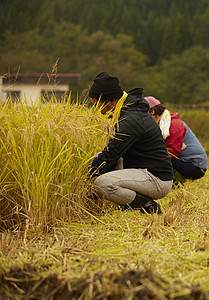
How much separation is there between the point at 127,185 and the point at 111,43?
52.5 metres

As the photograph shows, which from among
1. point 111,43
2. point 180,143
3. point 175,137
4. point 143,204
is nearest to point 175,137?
point 175,137

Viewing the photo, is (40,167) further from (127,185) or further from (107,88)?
(107,88)

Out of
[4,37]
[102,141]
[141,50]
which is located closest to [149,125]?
[102,141]

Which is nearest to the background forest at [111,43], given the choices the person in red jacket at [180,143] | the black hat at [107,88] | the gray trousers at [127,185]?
the person in red jacket at [180,143]

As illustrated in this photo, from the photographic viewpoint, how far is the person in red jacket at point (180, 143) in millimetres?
4926

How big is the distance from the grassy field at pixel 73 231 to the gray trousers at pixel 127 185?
11 cm

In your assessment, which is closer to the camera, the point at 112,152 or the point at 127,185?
the point at 112,152

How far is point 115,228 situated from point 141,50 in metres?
64.1

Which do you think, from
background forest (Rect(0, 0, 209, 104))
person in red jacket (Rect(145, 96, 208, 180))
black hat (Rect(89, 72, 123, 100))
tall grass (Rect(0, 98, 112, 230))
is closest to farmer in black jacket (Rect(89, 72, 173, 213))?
black hat (Rect(89, 72, 123, 100))

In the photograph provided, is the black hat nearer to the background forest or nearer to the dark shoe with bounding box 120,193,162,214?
the dark shoe with bounding box 120,193,162,214

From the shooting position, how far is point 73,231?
296 cm

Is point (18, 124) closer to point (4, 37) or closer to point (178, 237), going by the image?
point (178, 237)

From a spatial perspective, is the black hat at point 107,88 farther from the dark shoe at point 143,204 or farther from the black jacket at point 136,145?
the dark shoe at point 143,204

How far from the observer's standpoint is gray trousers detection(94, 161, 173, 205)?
3.52 m
